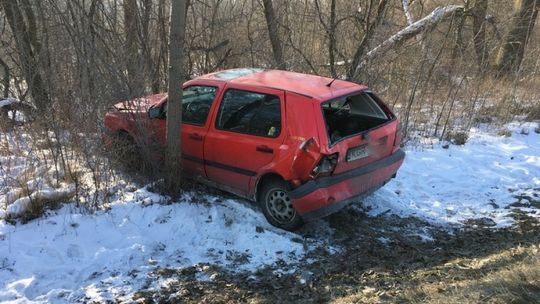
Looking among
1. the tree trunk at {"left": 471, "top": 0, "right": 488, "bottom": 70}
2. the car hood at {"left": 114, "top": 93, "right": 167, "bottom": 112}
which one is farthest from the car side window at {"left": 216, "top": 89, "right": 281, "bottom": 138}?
the tree trunk at {"left": 471, "top": 0, "right": 488, "bottom": 70}

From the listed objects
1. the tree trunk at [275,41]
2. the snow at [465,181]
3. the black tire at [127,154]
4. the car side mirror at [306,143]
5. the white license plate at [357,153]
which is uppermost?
the tree trunk at [275,41]

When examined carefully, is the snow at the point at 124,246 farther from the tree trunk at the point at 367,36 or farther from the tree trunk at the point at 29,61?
the tree trunk at the point at 367,36

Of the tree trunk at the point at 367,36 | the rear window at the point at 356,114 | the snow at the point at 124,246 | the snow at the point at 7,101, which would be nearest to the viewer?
the snow at the point at 124,246

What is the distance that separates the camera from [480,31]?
33.8 feet

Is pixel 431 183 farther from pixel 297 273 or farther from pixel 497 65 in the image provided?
pixel 497 65

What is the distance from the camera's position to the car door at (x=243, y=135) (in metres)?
5.65

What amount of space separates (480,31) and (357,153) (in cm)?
624

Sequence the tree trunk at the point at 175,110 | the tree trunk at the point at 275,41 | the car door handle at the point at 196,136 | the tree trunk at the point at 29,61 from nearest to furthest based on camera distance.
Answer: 1. the tree trunk at the point at 175,110
2. the car door handle at the point at 196,136
3. the tree trunk at the point at 29,61
4. the tree trunk at the point at 275,41

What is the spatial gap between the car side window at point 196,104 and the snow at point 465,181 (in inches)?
93.6

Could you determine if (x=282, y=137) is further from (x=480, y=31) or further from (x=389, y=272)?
(x=480, y=31)

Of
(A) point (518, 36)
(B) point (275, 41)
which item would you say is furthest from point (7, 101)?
(A) point (518, 36)

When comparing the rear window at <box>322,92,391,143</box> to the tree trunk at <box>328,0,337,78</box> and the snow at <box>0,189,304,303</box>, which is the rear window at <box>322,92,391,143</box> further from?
the tree trunk at <box>328,0,337,78</box>

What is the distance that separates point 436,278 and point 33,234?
412cm

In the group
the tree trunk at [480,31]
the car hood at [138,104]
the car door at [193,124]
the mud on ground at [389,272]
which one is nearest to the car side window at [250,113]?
the car door at [193,124]
